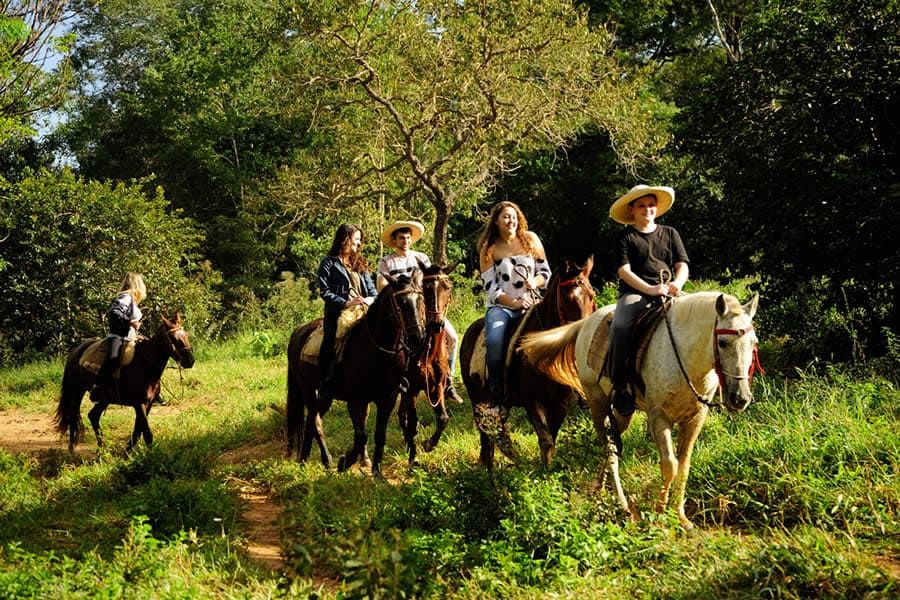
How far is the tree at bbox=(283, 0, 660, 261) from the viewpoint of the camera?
1702 centimetres

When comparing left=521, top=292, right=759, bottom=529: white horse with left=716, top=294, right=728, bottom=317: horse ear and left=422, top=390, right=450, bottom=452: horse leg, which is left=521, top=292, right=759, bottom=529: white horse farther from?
left=422, top=390, right=450, bottom=452: horse leg

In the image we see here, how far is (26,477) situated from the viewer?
29.8ft

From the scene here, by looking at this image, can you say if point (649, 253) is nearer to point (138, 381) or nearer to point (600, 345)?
point (600, 345)

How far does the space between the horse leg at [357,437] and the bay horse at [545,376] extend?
1295mm

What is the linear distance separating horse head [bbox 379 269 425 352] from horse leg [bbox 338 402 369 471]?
111 cm

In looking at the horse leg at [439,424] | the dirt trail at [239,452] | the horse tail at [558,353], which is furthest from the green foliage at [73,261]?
the horse tail at [558,353]

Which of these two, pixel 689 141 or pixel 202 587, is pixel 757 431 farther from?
pixel 689 141

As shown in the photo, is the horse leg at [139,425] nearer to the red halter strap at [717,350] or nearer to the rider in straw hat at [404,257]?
the rider in straw hat at [404,257]

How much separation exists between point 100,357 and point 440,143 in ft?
43.5

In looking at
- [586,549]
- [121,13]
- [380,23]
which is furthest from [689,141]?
[121,13]

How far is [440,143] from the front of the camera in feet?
74.0

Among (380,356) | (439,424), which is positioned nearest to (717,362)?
(380,356)

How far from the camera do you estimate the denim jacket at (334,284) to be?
28.7ft

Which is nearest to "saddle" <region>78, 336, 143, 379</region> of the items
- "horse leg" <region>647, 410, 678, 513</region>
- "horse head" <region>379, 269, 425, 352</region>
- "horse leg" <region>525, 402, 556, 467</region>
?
"horse head" <region>379, 269, 425, 352</region>
